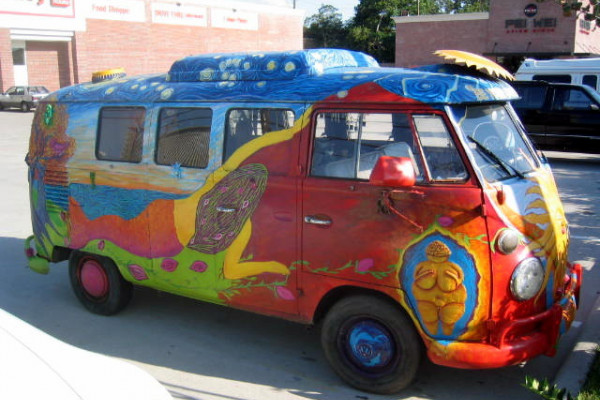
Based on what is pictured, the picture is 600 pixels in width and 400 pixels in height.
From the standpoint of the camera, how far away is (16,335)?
109 inches

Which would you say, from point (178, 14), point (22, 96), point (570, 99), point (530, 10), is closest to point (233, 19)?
point (178, 14)

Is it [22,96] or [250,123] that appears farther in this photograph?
[22,96]

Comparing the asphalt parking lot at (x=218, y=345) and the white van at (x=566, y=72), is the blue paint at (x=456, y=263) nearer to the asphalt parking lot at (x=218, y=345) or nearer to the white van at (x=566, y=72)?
the asphalt parking lot at (x=218, y=345)

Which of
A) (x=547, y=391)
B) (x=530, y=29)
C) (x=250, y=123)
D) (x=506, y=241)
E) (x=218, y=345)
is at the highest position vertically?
(x=530, y=29)

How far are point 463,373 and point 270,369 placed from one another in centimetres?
147

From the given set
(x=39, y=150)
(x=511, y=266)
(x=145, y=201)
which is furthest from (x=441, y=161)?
(x=39, y=150)

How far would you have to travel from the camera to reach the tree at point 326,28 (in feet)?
231

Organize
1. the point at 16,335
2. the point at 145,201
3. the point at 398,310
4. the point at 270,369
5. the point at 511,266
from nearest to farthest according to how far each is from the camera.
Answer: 1. the point at 16,335
2. the point at 511,266
3. the point at 398,310
4. the point at 270,369
5. the point at 145,201

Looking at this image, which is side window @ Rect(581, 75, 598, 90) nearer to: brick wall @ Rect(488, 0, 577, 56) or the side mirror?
the side mirror

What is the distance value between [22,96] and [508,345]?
3480cm

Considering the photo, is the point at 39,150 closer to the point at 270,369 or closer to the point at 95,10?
the point at 270,369

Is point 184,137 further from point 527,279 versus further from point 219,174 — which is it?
point 527,279

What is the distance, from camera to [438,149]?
4.25 meters

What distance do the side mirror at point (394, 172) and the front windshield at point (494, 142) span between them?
482mm
